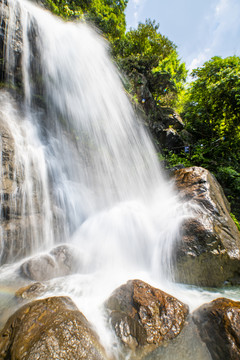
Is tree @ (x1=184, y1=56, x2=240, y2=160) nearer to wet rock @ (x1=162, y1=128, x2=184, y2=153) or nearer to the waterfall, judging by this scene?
→ wet rock @ (x1=162, y1=128, x2=184, y2=153)

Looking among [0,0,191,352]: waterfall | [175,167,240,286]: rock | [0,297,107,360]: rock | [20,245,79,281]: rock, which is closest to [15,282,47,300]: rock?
[20,245,79,281]: rock

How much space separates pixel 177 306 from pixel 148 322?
560 mm

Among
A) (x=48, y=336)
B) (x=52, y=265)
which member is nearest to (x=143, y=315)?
(x=48, y=336)

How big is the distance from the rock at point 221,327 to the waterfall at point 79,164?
1.53 m

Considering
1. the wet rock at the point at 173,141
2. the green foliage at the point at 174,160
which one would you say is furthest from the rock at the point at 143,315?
the wet rock at the point at 173,141

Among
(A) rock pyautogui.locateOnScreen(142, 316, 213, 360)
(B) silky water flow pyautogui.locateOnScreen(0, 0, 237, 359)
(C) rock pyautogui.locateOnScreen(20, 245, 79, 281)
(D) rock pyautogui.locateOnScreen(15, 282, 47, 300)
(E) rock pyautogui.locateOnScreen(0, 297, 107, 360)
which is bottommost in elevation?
(A) rock pyautogui.locateOnScreen(142, 316, 213, 360)

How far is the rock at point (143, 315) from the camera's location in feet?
6.21

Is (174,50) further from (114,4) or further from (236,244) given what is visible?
(236,244)

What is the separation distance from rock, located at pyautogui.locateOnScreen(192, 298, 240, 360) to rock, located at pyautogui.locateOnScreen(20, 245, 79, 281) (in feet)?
8.95

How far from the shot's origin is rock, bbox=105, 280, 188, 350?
189 centimetres

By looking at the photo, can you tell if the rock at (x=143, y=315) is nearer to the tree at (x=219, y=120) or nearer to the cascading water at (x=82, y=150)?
the cascading water at (x=82, y=150)

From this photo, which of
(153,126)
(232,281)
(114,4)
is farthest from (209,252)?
(114,4)

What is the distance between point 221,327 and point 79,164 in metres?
6.39

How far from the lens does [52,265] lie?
3439mm
